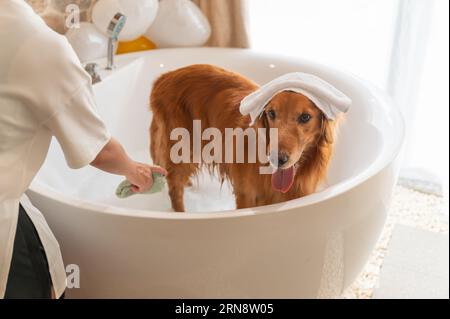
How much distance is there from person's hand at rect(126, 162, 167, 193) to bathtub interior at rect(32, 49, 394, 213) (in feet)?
0.65

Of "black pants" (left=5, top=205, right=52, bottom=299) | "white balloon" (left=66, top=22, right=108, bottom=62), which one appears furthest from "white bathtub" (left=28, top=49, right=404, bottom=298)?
"white balloon" (left=66, top=22, right=108, bottom=62)

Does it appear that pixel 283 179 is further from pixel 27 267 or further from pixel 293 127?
pixel 27 267

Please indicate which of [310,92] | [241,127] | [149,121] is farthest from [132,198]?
[310,92]

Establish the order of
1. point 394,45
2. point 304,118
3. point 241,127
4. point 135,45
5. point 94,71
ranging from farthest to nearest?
1. point 394,45
2. point 135,45
3. point 94,71
4. point 241,127
5. point 304,118

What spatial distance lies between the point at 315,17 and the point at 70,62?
1.65 m

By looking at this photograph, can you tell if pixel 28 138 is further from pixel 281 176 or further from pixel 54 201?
pixel 281 176

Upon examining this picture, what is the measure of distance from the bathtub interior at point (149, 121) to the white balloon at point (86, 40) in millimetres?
100

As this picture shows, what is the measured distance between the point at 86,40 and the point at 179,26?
0.38 metres

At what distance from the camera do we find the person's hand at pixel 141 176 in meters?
1.04

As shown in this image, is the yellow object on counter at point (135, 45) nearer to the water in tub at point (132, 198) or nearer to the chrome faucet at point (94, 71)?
the chrome faucet at point (94, 71)

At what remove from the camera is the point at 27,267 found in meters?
1.00
